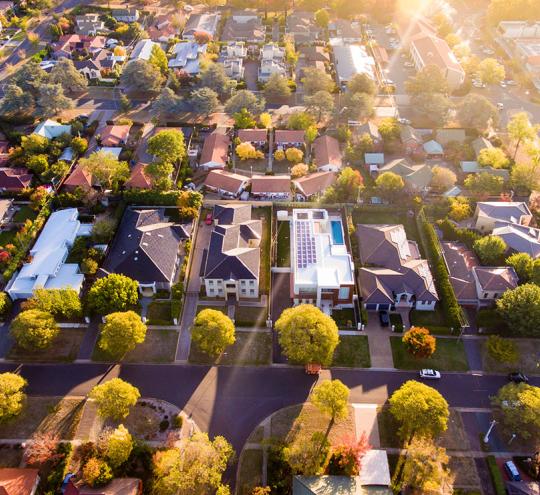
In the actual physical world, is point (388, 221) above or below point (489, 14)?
below

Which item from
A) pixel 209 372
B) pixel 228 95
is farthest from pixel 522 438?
pixel 228 95

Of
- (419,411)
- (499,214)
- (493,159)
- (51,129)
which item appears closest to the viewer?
(419,411)

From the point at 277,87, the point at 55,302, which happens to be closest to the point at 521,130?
the point at 277,87

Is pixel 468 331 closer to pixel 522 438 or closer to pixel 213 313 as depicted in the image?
pixel 522 438

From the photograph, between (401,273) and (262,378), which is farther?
(401,273)

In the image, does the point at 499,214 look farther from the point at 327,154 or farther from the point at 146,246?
the point at 146,246

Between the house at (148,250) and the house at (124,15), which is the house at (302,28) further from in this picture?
the house at (148,250)

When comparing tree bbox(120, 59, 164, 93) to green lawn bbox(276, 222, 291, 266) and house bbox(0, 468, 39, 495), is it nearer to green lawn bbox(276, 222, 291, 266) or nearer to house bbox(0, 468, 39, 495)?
green lawn bbox(276, 222, 291, 266)

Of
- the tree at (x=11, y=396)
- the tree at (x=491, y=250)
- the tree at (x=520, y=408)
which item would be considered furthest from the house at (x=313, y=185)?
the tree at (x=11, y=396)
